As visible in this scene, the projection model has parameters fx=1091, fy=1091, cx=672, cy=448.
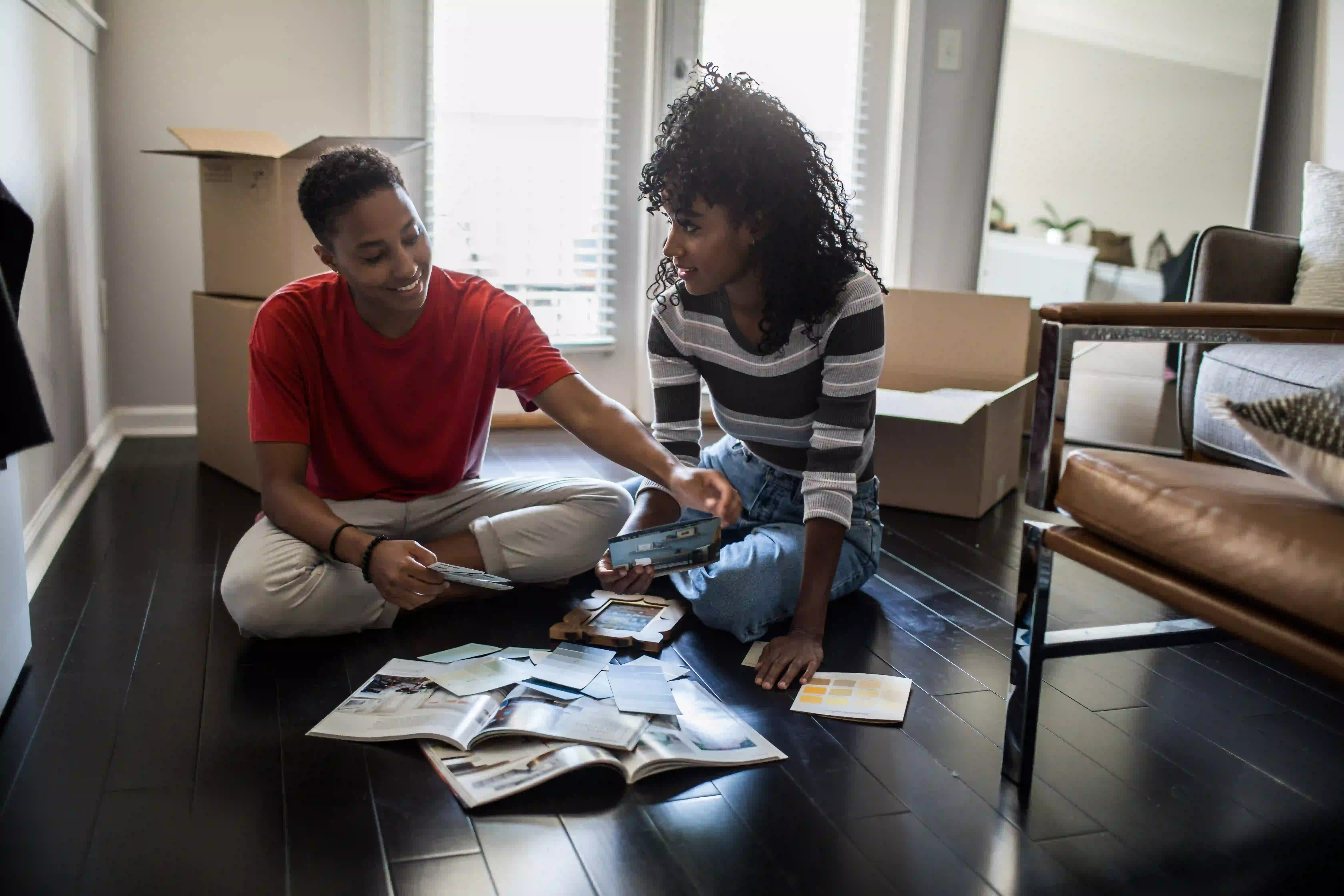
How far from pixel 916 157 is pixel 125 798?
3.41m

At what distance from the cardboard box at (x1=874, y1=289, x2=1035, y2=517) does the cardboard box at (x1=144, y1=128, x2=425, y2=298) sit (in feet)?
4.57

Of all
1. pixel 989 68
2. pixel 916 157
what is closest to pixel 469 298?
pixel 916 157

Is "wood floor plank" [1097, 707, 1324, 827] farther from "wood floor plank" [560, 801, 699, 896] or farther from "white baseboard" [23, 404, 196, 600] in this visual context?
"white baseboard" [23, 404, 196, 600]

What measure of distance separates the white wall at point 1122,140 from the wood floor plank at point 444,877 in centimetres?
333

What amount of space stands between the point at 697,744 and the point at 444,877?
1.29 feet

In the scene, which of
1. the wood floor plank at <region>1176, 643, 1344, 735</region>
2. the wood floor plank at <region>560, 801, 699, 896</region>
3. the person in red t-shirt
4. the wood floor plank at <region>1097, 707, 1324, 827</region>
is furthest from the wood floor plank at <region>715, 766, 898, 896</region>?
the wood floor plank at <region>1176, 643, 1344, 735</region>

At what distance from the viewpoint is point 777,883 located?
1.15m

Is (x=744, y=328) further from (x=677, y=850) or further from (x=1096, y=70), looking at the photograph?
(x=1096, y=70)

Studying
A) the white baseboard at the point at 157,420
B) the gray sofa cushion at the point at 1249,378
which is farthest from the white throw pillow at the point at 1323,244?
the white baseboard at the point at 157,420

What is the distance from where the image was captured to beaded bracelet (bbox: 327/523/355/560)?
66.0 inches

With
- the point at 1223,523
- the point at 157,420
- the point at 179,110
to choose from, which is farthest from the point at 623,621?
the point at 179,110

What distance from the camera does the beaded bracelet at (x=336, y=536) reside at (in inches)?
66.0

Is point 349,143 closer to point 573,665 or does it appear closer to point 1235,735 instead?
point 573,665

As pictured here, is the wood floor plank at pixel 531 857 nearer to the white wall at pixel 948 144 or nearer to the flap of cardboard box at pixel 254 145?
the flap of cardboard box at pixel 254 145
